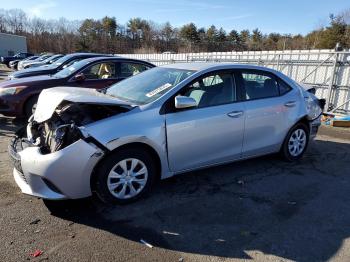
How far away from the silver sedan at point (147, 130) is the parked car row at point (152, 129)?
0.4 inches

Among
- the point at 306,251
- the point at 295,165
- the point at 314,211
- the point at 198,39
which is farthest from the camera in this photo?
the point at 198,39

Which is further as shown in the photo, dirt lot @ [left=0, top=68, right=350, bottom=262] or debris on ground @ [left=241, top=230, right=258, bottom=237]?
debris on ground @ [left=241, top=230, right=258, bottom=237]

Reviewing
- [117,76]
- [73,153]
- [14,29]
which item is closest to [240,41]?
[14,29]

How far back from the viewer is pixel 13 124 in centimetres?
774

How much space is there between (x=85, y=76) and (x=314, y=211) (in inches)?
234

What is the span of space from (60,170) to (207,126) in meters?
1.85

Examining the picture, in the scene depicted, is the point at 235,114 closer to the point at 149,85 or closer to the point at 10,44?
the point at 149,85

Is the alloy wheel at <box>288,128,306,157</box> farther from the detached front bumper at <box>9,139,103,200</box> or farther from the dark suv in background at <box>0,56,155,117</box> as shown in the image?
the dark suv in background at <box>0,56,155,117</box>

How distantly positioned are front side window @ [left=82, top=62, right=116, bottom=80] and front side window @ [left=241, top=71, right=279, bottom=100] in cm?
425

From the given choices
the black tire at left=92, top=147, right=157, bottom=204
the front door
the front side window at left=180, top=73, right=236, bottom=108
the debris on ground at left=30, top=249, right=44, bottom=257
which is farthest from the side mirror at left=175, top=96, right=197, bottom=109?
the debris on ground at left=30, top=249, right=44, bottom=257

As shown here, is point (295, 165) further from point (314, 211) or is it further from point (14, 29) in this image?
point (14, 29)

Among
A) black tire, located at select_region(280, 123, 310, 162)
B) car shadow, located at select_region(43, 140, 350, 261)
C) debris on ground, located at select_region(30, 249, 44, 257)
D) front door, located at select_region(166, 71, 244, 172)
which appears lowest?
car shadow, located at select_region(43, 140, 350, 261)

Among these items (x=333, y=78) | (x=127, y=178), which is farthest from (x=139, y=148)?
(x=333, y=78)

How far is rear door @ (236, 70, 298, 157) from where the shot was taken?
470cm
